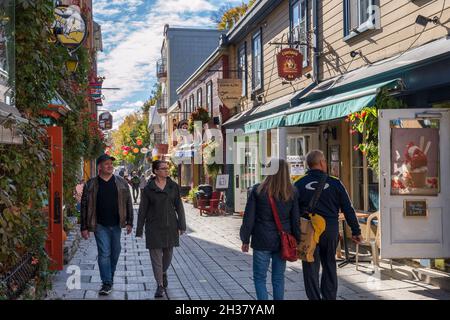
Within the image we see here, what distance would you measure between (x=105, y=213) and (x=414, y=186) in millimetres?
4310

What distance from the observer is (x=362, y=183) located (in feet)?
36.5

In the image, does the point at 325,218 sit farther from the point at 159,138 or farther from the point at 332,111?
the point at 159,138

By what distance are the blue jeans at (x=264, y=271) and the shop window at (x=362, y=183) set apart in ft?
16.0

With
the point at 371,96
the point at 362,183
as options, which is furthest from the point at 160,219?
the point at 362,183

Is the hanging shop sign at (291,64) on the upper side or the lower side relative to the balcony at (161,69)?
lower

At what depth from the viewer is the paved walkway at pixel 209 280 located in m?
7.20

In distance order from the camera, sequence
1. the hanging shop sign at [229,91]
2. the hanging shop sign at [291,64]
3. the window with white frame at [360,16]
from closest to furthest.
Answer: the window with white frame at [360,16], the hanging shop sign at [291,64], the hanging shop sign at [229,91]

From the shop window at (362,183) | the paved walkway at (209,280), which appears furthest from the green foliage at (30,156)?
the shop window at (362,183)

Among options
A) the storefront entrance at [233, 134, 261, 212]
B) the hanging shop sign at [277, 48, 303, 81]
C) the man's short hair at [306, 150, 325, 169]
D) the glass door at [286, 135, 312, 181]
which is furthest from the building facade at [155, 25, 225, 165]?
the man's short hair at [306, 150, 325, 169]

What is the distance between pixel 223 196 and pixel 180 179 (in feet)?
48.0

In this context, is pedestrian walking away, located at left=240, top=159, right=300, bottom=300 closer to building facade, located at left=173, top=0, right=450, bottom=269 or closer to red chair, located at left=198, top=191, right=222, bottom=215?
building facade, located at left=173, top=0, right=450, bottom=269

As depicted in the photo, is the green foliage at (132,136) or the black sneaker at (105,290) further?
the green foliage at (132,136)

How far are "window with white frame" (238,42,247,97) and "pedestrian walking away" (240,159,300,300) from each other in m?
14.2

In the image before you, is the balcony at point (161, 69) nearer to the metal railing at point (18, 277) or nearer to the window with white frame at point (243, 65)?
the window with white frame at point (243, 65)
